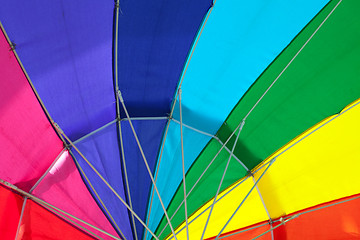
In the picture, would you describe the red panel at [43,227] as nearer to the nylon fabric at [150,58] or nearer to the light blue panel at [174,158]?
the nylon fabric at [150,58]

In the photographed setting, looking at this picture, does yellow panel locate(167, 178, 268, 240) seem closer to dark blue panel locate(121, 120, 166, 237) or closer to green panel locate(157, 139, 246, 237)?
green panel locate(157, 139, 246, 237)

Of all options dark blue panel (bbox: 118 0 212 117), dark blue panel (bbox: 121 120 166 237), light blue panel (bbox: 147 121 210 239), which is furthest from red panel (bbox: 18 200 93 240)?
dark blue panel (bbox: 118 0 212 117)

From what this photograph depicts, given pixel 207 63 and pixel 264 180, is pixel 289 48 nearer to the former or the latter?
pixel 207 63

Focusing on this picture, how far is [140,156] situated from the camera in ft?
12.6

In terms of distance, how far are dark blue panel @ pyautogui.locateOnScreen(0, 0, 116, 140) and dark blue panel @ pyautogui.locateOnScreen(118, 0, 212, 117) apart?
0.45 feet

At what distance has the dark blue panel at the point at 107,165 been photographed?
361 cm

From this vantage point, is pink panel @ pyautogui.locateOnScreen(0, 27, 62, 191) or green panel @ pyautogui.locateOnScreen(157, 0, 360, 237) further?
green panel @ pyautogui.locateOnScreen(157, 0, 360, 237)

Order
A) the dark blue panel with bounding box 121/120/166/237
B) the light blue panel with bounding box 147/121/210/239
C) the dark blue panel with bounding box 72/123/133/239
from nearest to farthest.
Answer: the dark blue panel with bounding box 72/123/133/239 → the dark blue panel with bounding box 121/120/166/237 → the light blue panel with bounding box 147/121/210/239

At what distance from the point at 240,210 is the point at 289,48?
1.60 metres

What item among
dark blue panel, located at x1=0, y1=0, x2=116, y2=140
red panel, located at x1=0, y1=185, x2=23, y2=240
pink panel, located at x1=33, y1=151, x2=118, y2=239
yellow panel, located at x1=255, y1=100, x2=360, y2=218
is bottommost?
red panel, located at x1=0, y1=185, x2=23, y2=240

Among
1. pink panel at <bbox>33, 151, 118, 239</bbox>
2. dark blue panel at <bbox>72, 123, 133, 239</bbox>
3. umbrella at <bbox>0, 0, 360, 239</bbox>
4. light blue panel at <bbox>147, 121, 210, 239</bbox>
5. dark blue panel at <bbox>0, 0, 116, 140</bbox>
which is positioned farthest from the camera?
light blue panel at <bbox>147, 121, 210, 239</bbox>

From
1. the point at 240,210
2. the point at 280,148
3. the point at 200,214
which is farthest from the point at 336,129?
the point at 200,214

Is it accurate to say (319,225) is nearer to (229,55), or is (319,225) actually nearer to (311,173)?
(311,173)

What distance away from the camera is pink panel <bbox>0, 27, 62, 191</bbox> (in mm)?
2852
